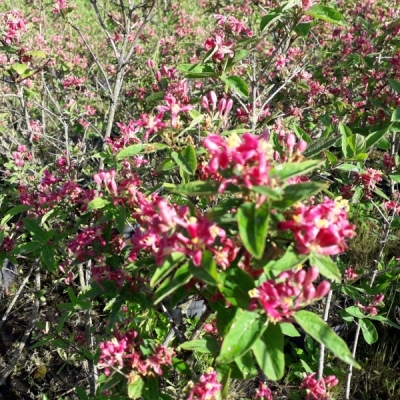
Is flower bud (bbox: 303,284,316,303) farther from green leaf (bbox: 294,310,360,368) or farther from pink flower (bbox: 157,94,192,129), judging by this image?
pink flower (bbox: 157,94,192,129)

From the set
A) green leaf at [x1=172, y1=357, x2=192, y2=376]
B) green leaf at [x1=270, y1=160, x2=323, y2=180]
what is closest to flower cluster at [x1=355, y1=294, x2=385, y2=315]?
green leaf at [x1=172, y1=357, x2=192, y2=376]

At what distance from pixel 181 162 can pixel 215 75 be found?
51 centimetres

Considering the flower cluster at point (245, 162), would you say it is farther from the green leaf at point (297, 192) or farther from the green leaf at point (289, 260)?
the green leaf at point (289, 260)

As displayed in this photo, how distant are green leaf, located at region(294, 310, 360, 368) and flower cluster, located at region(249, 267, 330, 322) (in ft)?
0.08

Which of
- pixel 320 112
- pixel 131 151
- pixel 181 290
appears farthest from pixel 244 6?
pixel 181 290

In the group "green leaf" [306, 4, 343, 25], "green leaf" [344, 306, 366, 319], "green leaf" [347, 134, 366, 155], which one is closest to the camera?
"green leaf" [347, 134, 366, 155]

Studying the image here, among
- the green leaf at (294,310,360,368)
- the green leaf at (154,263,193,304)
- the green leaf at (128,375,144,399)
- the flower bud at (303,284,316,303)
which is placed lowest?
the green leaf at (128,375,144,399)

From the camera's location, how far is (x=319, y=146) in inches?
47.7

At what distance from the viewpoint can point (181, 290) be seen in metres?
1.09

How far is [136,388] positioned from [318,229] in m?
0.67

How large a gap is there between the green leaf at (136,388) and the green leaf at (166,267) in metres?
0.46

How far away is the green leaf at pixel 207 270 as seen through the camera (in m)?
0.83

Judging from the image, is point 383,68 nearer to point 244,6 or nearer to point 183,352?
point 244,6

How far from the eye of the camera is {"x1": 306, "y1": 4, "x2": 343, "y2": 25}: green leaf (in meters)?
1.54
